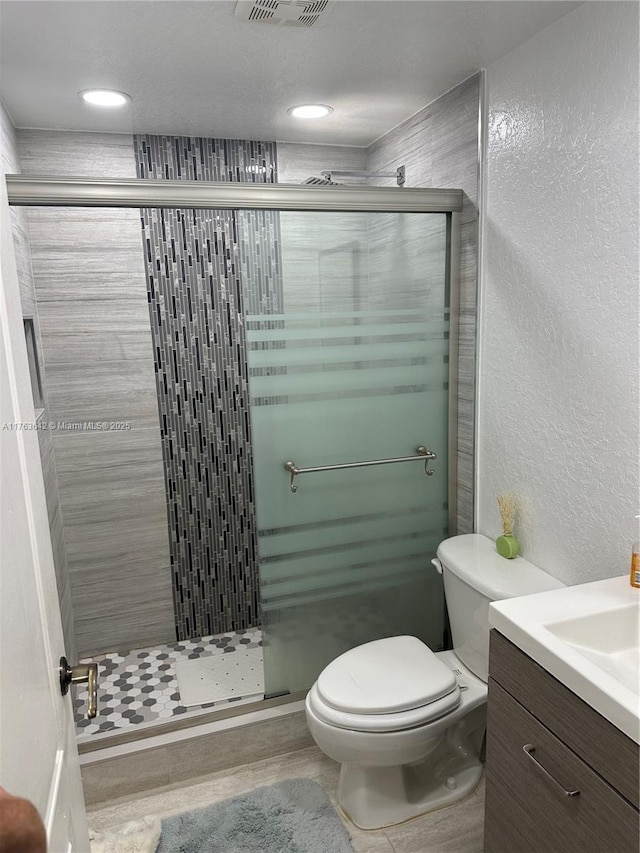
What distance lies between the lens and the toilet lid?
5.74ft

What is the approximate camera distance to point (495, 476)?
6.89 feet

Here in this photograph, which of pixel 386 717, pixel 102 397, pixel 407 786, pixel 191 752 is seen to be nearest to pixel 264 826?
pixel 191 752

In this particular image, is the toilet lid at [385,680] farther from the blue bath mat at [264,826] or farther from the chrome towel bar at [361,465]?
the chrome towel bar at [361,465]

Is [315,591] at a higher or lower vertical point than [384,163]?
lower

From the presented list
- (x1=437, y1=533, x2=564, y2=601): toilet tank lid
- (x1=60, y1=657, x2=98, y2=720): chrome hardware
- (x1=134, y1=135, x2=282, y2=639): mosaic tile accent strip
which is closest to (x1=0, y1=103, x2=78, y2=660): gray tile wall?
(x1=134, y1=135, x2=282, y2=639): mosaic tile accent strip

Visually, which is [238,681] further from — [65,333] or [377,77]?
[377,77]

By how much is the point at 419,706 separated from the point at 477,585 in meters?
0.39

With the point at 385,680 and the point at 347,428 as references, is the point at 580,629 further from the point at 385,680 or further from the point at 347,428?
the point at 347,428

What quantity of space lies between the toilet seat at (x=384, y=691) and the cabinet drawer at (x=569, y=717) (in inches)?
16.0

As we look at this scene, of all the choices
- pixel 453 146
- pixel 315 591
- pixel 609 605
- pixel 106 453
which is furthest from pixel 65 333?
pixel 609 605

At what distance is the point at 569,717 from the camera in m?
1.18

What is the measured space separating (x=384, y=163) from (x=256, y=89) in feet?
2.68

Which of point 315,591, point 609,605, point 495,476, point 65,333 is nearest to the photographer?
point 609,605

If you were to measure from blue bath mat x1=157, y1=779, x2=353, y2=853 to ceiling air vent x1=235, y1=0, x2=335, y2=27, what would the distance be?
7.41 feet
